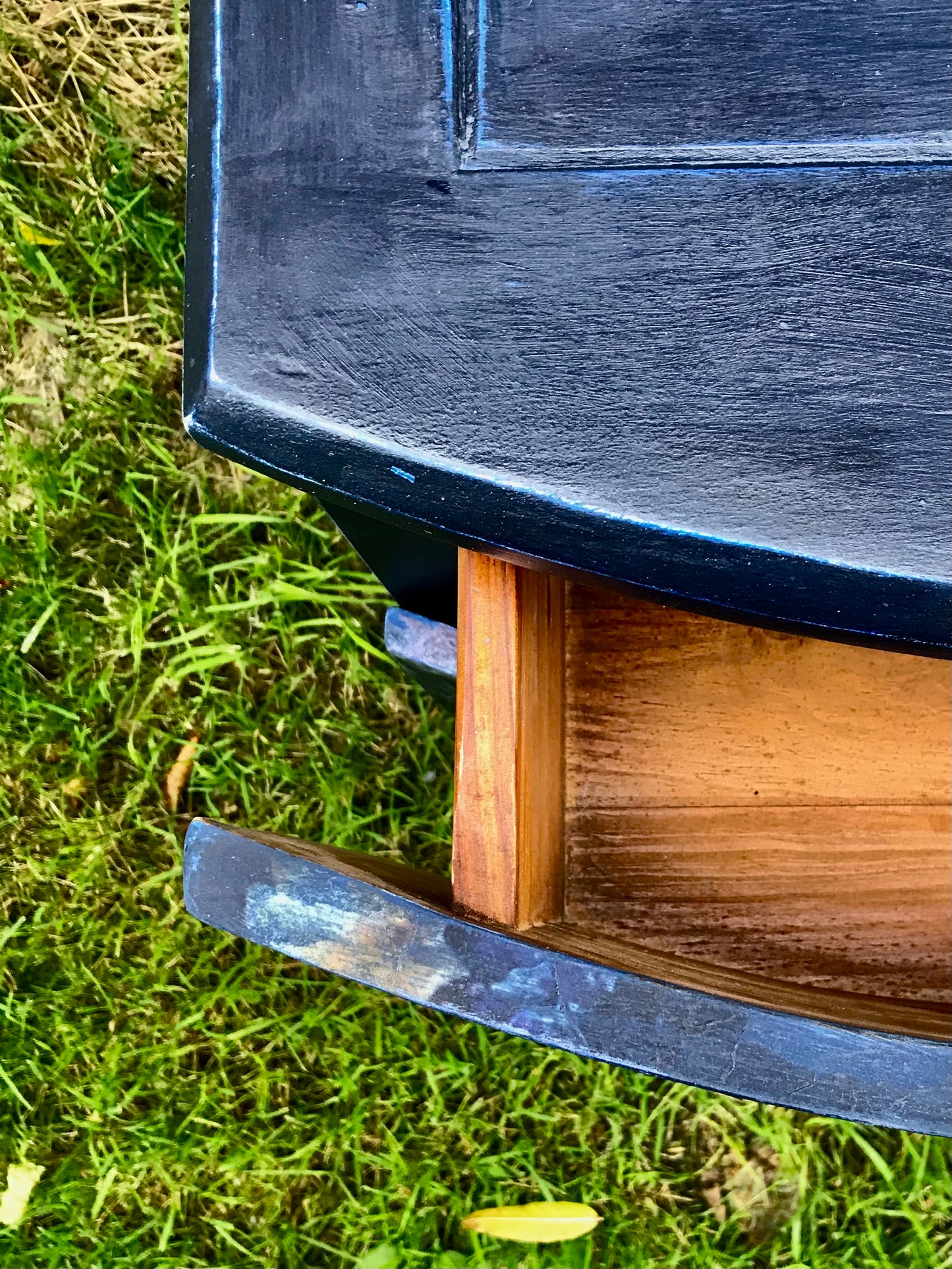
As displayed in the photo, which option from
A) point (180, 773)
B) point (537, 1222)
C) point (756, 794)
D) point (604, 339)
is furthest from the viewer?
point (180, 773)

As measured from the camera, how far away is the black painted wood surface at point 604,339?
2.02ft

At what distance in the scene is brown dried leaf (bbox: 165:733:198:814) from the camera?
176 cm

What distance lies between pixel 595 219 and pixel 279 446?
0.26 meters

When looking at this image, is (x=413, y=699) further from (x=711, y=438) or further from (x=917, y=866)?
(x=711, y=438)

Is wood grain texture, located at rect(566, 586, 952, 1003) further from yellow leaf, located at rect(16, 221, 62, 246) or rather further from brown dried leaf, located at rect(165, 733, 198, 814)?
Answer: yellow leaf, located at rect(16, 221, 62, 246)

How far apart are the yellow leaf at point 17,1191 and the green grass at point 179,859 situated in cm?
2

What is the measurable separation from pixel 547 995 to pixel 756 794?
0.48 metres

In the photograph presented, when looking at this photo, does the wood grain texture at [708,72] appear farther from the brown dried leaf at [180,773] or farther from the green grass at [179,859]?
the brown dried leaf at [180,773]

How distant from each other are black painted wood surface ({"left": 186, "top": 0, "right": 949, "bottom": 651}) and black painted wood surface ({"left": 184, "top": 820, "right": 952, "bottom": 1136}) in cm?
28

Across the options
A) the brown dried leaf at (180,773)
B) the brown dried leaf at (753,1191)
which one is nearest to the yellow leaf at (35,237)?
the brown dried leaf at (180,773)

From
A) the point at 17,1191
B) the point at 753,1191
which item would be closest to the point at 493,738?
the point at 753,1191

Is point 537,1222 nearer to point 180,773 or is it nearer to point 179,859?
point 179,859

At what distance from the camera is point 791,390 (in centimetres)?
62

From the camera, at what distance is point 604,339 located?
24.8 inches
